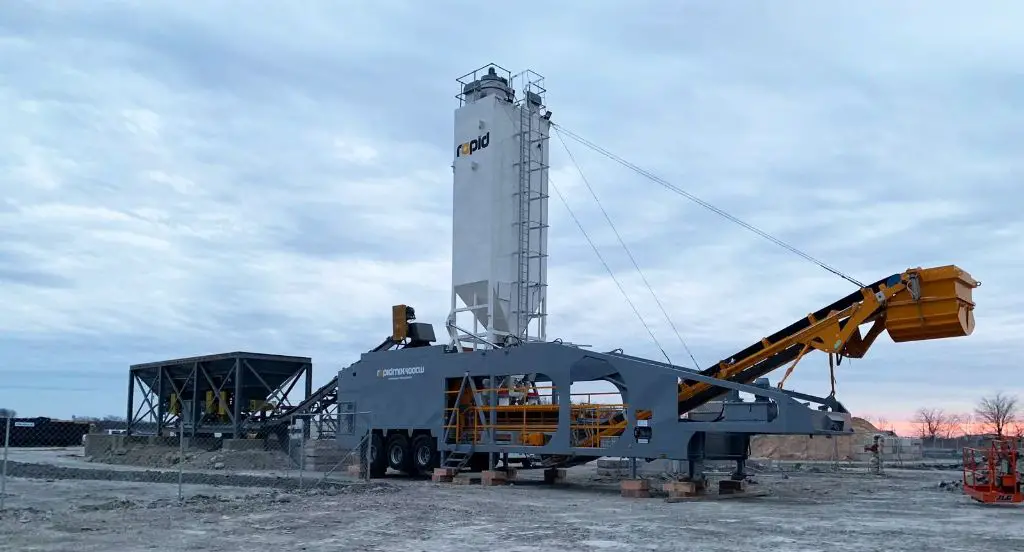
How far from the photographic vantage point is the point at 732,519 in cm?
1416

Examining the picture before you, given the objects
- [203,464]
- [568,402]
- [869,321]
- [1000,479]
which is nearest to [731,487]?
[568,402]

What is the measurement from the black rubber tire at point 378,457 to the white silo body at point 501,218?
3.71m

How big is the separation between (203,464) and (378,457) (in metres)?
8.44

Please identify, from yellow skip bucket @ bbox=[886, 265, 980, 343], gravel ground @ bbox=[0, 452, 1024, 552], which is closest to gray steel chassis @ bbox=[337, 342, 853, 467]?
gravel ground @ bbox=[0, 452, 1024, 552]

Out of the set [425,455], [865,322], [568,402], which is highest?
[865,322]

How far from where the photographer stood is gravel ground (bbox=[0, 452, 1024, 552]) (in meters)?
11.2

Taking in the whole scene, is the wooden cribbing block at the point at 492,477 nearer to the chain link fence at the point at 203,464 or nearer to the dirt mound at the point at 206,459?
the chain link fence at the point at 203,464

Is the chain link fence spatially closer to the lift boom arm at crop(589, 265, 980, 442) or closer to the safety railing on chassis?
the safety railing on chassis

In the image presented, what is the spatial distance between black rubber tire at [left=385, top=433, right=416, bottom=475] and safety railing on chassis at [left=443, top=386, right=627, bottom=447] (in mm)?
1976

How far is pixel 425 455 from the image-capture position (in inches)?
945

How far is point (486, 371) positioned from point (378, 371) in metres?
4.46

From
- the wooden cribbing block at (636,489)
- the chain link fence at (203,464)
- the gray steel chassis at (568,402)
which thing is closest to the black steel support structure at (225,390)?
the chain link fence at (203,464)

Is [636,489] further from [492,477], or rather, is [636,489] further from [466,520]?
[466,520]

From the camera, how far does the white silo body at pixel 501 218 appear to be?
Result: 23.7m
